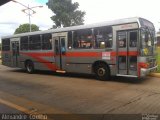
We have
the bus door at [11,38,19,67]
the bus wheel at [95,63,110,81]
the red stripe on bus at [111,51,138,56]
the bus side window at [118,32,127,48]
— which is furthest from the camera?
the bus door at [11,38,19,67]

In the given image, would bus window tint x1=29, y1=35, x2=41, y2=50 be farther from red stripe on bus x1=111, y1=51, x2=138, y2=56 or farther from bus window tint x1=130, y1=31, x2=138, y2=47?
bus window tint x1=130, y1=31, x2=138, y2=47

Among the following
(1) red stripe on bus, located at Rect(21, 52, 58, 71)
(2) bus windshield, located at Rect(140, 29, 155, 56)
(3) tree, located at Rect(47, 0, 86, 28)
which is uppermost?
(3) tree, located at Rect(47, 0, 86, 28)

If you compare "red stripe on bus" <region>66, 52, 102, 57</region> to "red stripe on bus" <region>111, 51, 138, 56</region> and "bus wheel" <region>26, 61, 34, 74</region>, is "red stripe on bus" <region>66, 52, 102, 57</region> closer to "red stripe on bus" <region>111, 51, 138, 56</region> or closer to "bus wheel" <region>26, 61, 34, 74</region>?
"red stripe on bus" <region>111, 51, 138, 56</region>

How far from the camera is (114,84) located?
37.6ft

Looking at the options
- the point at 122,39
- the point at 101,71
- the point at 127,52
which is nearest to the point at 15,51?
the point at 101,71

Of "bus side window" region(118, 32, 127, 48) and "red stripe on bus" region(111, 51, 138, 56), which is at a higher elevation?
"bus side window" region(118, 32, 127, 48)

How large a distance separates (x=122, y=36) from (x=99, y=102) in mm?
4669

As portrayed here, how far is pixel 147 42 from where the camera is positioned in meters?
11.8

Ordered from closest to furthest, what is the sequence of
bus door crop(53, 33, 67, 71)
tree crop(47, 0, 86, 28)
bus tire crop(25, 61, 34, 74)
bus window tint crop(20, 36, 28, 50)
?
1. bus door crop(53, 33, 67, 71)
2. bus tire crop(25, 61, 34, 74)
3. bus window tint crop(20, 36, 28, 50)
4. tree crop(47, 0, 86, 28)

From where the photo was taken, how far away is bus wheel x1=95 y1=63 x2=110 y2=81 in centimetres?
1251

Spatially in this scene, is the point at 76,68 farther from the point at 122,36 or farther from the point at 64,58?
the point at 122,36

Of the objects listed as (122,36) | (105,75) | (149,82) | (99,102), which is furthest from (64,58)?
(99,102)

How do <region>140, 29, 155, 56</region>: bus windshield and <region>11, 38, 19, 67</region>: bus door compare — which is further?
<region>11, 38, 19, 67</region>: bus door

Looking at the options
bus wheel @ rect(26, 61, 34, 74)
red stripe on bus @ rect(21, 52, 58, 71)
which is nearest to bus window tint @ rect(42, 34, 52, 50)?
red stripe on bus @ rect(21, 52, 58, 71)
